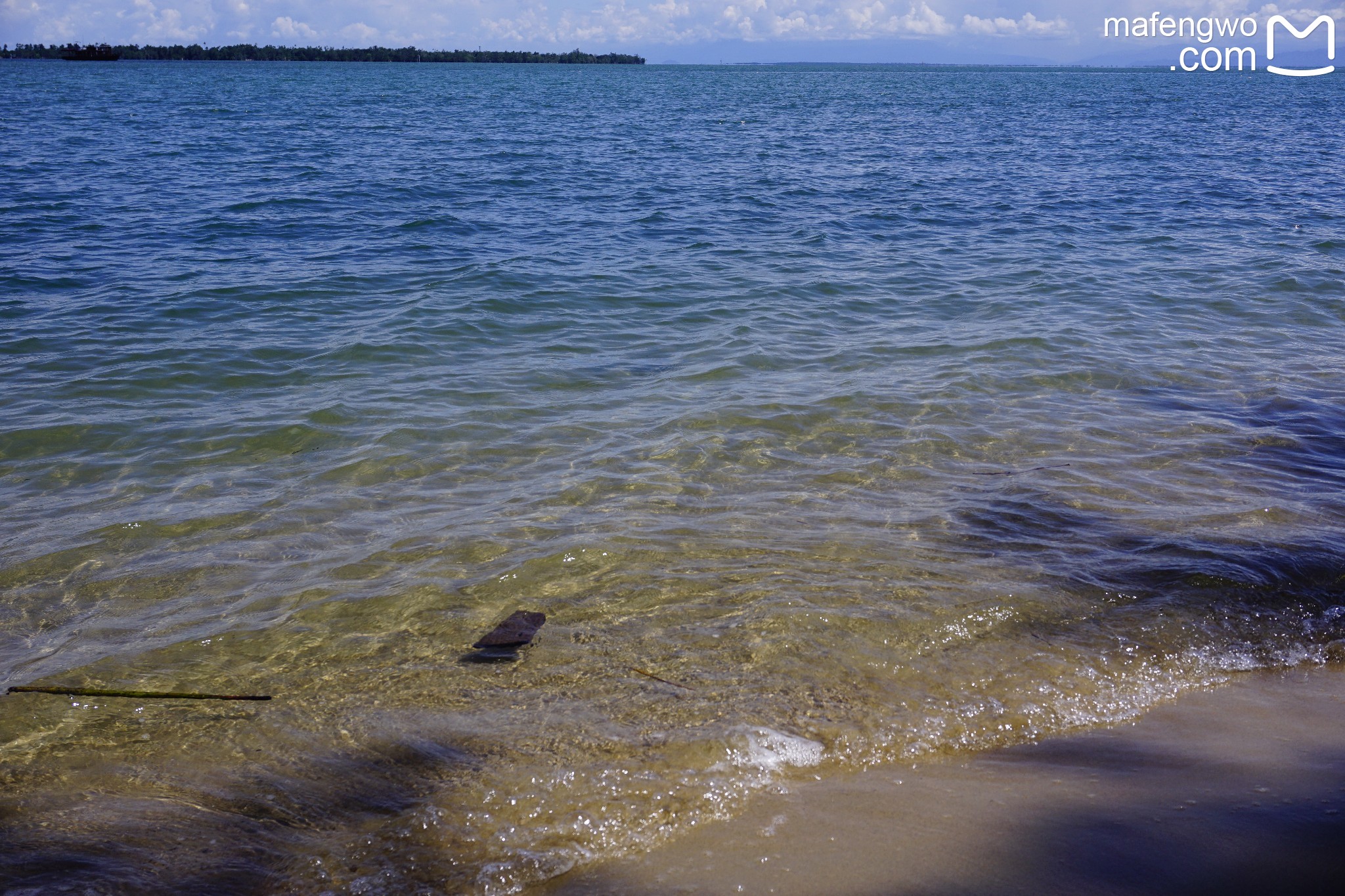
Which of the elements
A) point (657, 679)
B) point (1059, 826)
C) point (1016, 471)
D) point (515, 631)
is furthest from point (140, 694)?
point (1016, 471)

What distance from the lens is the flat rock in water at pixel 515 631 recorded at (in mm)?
4043

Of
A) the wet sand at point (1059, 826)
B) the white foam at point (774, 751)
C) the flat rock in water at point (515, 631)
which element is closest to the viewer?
the wet sand at point (1059, 826)

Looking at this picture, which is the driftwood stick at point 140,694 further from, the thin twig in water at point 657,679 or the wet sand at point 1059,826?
the wet sand at point 1059,826

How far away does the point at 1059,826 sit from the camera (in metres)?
2.73

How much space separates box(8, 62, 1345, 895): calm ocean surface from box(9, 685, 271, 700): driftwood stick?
0.20 ft

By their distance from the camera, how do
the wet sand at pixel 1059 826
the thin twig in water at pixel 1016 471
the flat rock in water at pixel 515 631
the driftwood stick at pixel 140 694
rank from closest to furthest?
the wet sand at pixel 1059 826, the driftwood stick at pixel 140 694, the flat rock in water at pixel 515 631, the thin twig in water at pixel 1016 471

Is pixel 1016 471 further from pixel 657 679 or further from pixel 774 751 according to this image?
pixel 774 751

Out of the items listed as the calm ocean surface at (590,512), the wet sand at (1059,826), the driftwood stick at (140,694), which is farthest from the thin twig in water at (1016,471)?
the driftwood stick at (140,694)

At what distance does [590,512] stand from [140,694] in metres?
2.54

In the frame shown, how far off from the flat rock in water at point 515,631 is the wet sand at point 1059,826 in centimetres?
148

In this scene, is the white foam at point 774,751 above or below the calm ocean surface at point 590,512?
below

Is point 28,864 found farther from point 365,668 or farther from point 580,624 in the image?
point 580,624

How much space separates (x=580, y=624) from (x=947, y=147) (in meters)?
26.9

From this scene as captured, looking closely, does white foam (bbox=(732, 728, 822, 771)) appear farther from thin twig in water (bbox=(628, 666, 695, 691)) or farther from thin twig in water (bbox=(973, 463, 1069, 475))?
thin twig in water (bbox=(973, 463, 1069, 475))
